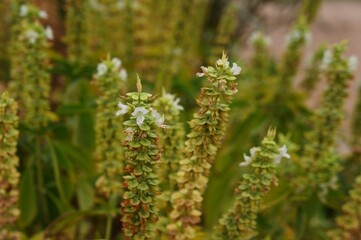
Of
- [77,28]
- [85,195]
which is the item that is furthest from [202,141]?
[77,28]

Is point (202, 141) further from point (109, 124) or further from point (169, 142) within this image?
point (109, 124)

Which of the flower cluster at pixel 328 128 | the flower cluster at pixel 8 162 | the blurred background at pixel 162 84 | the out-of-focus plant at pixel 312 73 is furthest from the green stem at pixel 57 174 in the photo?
the out-of-focus plant at pixel 312 73

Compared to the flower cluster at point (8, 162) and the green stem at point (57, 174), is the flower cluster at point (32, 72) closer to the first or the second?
the green stem at point (57, 174)

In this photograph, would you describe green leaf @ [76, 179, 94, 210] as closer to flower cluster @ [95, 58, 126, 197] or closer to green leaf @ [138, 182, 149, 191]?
flower cluster @ [95, 58, 126, 197]

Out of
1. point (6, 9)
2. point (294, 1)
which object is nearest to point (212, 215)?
point (6, 9)

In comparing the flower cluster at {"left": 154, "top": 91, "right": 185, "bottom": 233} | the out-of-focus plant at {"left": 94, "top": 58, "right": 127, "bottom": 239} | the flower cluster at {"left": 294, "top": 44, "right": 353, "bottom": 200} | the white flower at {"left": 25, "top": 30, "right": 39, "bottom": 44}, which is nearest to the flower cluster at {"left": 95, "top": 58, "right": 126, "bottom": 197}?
the out-of-focus plant at {"left": 94, "top": 58, "right": 127, "bottom": 239}

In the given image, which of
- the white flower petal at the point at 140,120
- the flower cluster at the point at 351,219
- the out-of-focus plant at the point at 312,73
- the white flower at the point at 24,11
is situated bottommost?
the flower cluster at the point at 351,219
